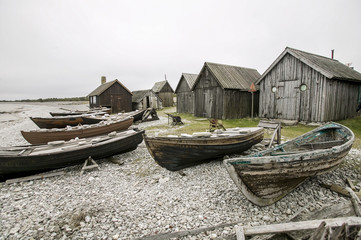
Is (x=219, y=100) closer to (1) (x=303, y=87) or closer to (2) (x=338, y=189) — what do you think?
(1) (x=303, y=87)

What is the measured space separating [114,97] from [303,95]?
2653 cm

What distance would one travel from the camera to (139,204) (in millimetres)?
4605

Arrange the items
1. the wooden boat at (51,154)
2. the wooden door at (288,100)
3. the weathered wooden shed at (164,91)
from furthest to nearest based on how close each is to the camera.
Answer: the weathered wooden shed at (164,91), the wooden door at (288,100), the wooden boat at (51,154)

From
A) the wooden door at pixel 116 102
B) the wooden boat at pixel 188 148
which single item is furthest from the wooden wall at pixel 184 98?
the wooden boat at pixel 188 148

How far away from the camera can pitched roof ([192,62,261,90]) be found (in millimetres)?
16675

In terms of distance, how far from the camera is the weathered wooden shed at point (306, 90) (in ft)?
40.1

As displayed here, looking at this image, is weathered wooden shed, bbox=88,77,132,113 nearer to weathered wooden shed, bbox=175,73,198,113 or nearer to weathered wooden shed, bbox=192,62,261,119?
weathered wooden shed, bbox=175,73,198,113

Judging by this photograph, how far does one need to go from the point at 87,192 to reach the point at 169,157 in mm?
2736

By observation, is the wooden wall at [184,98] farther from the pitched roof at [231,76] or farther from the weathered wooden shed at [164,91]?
the weathered wooden shed at [164,91]

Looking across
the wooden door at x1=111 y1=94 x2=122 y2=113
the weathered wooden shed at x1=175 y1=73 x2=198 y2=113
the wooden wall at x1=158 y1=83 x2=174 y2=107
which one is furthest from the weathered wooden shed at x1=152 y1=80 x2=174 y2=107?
the weathered wooden shed at x1=175 y1=73 x2=198 y2=113

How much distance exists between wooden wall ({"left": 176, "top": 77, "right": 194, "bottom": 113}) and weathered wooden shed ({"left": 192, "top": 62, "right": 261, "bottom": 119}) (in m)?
4.30

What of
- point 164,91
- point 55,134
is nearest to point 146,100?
point 164,91

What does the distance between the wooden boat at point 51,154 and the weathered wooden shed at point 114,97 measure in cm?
2269

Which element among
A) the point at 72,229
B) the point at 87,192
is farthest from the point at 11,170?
the point at 72,229
